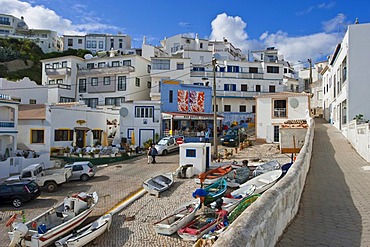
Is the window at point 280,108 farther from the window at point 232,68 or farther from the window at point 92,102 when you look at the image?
the window at point 92,102

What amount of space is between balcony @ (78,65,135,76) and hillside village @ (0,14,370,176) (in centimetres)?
14

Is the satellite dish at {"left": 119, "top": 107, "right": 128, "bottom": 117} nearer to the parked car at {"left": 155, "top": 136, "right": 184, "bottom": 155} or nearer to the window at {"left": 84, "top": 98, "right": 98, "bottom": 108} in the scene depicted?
the parked car at {"left": 155, "top": 136, "right": 184, "bottom": 155}

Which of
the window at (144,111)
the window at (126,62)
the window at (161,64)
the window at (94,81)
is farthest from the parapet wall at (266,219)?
the window at (94,81)

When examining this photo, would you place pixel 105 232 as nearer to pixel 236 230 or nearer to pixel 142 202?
pixel 142 202

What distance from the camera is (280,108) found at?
32.3 metres

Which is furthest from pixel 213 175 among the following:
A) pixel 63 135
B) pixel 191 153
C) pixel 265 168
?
pixel 63 135

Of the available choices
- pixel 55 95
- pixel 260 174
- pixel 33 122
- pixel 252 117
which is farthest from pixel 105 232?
pixel 252 117

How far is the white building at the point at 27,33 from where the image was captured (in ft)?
283

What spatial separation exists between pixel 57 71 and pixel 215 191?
39.3 metres

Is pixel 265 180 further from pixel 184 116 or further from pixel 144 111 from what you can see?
pixel 144 111

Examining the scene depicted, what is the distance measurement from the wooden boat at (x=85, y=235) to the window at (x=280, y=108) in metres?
23.5

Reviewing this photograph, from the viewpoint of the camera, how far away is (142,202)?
17.4 meters

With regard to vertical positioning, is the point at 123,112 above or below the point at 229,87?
below

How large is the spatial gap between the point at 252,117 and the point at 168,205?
111 feet
